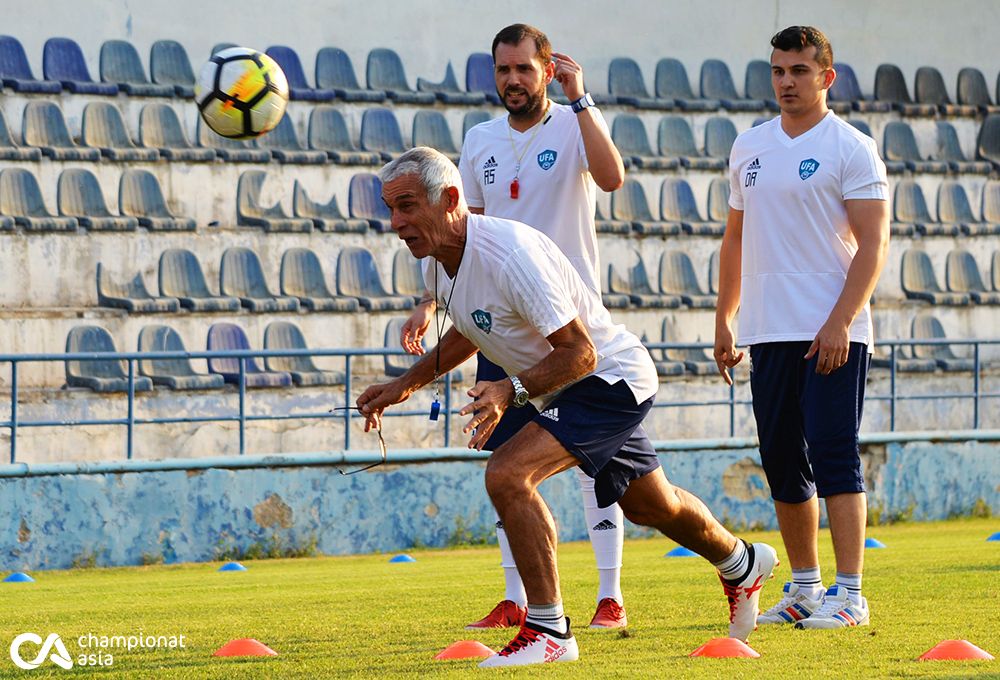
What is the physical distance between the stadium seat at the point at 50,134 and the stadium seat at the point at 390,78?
3228 millimetres

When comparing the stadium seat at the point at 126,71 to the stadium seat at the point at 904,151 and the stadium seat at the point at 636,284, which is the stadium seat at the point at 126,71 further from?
the stadium seat at the point at 904,151

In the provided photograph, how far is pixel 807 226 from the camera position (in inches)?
205

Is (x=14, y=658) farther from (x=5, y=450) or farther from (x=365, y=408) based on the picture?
(x=5, y=450)

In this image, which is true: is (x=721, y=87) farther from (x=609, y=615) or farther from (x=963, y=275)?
(x=609, y=615)

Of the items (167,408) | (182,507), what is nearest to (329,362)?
(167,408)

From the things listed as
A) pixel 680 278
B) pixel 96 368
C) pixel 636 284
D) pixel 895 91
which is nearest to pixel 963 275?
pixel 895 91

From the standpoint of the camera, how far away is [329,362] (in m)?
13.8

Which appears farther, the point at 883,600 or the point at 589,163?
the point at 883,600

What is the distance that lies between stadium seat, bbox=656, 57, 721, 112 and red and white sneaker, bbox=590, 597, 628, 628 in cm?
1239

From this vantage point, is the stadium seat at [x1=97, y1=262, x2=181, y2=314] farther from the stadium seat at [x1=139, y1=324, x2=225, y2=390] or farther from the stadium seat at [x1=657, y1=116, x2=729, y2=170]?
the stadium seat at [x1=657, y1=116, x2=729, y2=170]

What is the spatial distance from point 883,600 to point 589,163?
6.67 ft

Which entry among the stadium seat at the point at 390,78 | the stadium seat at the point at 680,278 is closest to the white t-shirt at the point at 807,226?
the stadium seat at the point at 680,278

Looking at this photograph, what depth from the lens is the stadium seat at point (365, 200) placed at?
48.1 ft
